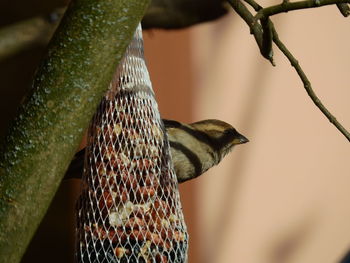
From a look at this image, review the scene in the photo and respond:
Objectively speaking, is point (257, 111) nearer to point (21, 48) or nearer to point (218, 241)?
point (218, 241)

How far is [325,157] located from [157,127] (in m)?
1.58

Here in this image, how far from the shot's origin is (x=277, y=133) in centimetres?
338

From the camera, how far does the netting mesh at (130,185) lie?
191cm

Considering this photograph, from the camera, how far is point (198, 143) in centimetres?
304

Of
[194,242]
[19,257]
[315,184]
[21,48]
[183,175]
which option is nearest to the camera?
[19,257]

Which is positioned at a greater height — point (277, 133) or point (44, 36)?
point (44, 36)

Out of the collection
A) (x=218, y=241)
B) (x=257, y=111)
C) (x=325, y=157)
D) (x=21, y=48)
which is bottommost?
(x=218, y=241)

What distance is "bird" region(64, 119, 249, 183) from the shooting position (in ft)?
9.30

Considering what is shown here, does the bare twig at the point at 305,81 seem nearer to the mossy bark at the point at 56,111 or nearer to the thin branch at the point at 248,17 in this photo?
the thin branch at the point at 248,17

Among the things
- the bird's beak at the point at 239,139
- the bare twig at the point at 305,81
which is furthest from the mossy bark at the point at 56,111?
the bird's beak at the point at 239,139

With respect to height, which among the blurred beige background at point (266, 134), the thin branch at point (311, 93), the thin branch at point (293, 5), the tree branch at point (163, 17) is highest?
the thin branch at point (293, 5)

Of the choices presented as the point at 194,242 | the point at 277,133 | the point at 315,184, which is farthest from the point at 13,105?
the point at 315,184

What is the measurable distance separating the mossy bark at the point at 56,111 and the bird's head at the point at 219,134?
1635mm

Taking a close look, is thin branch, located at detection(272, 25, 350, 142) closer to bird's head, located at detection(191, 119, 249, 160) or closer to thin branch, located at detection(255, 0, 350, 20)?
thin branch, located at detection(255, 0, 350, 20)
